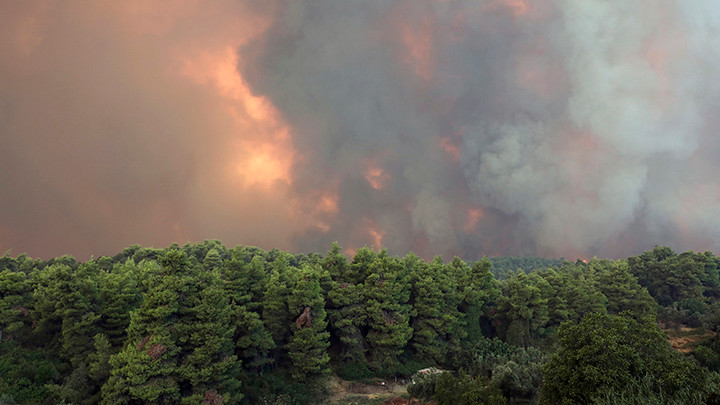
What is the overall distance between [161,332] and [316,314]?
17.2m

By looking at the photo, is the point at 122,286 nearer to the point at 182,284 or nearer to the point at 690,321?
the point at 182,284

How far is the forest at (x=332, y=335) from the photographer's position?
23781 millimetres

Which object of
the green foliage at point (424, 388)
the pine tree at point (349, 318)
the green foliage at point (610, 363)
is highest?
the pine tree at point (349, 318)

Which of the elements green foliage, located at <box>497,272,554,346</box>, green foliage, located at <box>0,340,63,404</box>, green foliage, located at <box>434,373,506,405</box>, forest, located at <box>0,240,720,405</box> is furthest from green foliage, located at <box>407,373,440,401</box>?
green foliage, located at <box>0,340,63,404</box>

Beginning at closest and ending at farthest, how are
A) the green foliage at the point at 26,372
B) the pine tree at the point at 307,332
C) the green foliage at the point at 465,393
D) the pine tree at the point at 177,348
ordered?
the green foliage at the point at 465,393 < the pine tree at the point at 177,348 < the green foliage at the point at 26,372 < the pine tree at the point at 307,332

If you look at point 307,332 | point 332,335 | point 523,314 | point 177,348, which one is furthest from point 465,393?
point 523,314

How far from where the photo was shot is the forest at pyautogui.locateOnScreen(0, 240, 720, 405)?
23.8 metres

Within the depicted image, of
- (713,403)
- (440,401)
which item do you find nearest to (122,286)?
(440,401)

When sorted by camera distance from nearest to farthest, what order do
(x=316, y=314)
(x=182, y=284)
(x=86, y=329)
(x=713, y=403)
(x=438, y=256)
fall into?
(x=713, y=403), (x=182, y=284), (x=86, y=329), (x=316, y=314), (x=438, y=256)

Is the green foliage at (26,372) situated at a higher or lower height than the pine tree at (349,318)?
lower

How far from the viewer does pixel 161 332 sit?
30.9 meters

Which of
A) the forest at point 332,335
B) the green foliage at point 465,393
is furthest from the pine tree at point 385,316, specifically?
the green foliage at point 465,393

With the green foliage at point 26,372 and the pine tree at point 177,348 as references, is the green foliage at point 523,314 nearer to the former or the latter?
the pine tree at point 177,348

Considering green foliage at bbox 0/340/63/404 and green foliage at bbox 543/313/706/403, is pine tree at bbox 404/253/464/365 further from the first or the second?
green foliage at bbox 0/340/63/404
